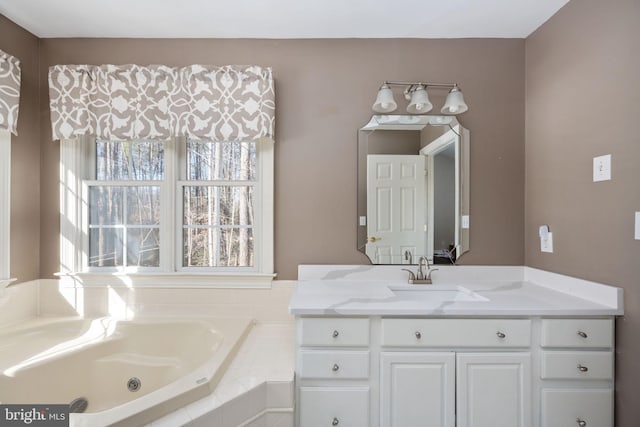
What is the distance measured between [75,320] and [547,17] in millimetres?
3441

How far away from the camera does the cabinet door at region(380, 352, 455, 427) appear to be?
4.74 feet

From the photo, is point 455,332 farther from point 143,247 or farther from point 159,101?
point 159,101

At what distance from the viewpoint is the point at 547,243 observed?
1870 mm

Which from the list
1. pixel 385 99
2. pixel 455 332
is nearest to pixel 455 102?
pixel 385 99

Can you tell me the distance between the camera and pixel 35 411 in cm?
131

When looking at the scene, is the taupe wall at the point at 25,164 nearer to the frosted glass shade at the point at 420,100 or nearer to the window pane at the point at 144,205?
the window pane at the point at 144,205

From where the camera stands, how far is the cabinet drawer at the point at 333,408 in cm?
145

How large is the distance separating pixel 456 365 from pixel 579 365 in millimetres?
565

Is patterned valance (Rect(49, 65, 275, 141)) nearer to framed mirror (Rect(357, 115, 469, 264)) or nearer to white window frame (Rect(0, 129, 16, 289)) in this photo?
white window frame (Rect(0, 129, 16, 289))

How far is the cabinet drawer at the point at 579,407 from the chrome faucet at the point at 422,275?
0.77 m

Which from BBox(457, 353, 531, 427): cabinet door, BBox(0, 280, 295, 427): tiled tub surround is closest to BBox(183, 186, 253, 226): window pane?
BBox(0, 280, 295, 427): tiled tub surround

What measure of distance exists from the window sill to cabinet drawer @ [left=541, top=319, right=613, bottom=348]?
1.52 metres

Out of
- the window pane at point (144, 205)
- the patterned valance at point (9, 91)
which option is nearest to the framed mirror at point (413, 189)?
the window pane at point (144, 205)

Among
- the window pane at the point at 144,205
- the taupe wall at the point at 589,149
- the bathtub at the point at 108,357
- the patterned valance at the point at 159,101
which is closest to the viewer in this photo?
the taupe wall at the point at 589,149
